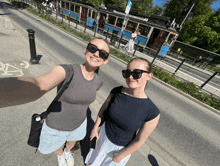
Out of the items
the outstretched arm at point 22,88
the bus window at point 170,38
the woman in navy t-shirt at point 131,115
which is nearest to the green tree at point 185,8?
the bus window at point 170,38

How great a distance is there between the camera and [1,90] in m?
0.75

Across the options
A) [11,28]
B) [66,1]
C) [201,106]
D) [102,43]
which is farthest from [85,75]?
[66,1]

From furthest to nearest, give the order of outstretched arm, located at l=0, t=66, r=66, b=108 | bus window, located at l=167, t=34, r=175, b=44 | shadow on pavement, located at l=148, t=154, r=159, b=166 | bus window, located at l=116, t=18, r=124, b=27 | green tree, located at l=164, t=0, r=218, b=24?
green tree, located at l=164, t=0, r=218, b=24, bus window, located at l=116, t=18, r=124, b=27, bus window, located at l=167, t=34, r=175, b=44, shadow on pavement, located at l=148, t=154, r=159, b=166, outstretched arm, located at l=0, t=66, r=66, b=108

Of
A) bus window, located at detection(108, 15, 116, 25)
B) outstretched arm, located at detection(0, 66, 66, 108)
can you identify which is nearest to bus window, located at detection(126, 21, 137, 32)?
bus window, located at detection(108, 15, 116, 25)

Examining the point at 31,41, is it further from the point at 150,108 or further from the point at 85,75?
the point at 150,108

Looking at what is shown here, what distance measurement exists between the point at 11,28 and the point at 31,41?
7.08 metres

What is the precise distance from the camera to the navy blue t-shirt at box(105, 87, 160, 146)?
1.33m

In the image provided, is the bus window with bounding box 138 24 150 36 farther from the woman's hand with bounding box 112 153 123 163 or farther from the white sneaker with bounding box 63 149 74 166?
the white sneaker with bounding box 63 149 74 166

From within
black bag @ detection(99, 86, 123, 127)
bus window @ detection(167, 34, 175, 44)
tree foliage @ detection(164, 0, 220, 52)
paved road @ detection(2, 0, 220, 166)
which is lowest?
paved road @ detection(2, 0, 220, 166)

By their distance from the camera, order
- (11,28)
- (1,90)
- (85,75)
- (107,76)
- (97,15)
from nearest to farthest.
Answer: (1,90) < (85,75) < (107,76) < (11,28) < (97,15)

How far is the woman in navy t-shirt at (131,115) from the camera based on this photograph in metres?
1.34

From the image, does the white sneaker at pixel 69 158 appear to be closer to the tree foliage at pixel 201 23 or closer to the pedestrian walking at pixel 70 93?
the pedestrian walking at pixel 70 93

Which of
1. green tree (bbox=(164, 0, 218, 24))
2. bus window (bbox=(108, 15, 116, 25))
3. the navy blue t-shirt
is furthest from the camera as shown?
green tree (bbox=(164, 0, 218, 24))

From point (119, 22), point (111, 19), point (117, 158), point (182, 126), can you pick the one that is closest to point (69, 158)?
point (117, 158)
